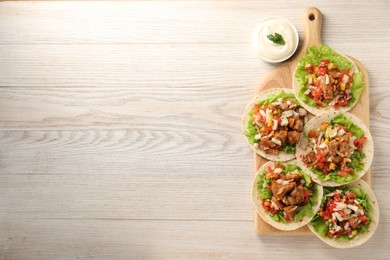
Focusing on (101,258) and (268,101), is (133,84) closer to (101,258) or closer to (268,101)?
(268,101)

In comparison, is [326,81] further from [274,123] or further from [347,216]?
[347,216]

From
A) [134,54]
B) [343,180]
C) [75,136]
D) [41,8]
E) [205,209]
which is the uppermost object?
[41,8]

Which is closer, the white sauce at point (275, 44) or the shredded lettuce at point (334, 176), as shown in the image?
the shredded lettuce at point (334, 176)

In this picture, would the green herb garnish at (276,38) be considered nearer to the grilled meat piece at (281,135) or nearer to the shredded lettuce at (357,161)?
the grilled meat piece at (281,135)

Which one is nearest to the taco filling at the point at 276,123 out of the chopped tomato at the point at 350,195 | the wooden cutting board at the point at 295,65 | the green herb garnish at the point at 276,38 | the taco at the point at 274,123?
the taco at the point at 274,123

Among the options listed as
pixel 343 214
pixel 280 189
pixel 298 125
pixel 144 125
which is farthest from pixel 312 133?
pixel 144 125

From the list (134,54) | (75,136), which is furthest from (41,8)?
(75,136)
